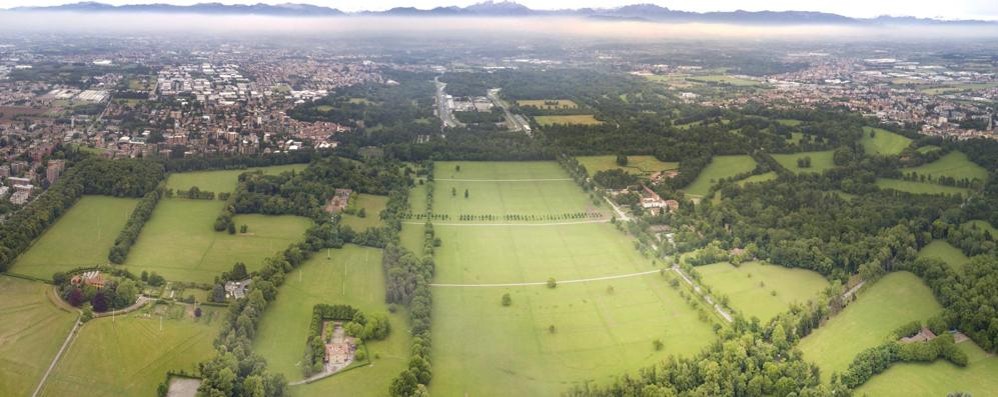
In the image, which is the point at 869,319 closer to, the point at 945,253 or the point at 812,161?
the point at 945,253

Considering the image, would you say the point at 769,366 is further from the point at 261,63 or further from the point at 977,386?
the point at 261,63

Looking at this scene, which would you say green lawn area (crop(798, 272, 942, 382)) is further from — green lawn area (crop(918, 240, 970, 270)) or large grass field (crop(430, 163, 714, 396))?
large grass field (crop(430, 163, 714, 396))

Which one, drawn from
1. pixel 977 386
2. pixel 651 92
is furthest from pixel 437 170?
pixel 651 92

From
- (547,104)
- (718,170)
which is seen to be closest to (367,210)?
(718,170)

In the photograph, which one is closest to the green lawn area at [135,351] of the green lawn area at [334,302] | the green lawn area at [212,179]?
the green lawn area at [334,302]

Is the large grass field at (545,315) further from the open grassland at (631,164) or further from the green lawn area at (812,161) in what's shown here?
the green lawn area at (812,161)

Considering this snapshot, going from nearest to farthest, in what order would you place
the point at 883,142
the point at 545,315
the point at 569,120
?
the point at 545,315
the point at 883,142
the point at 569,120
